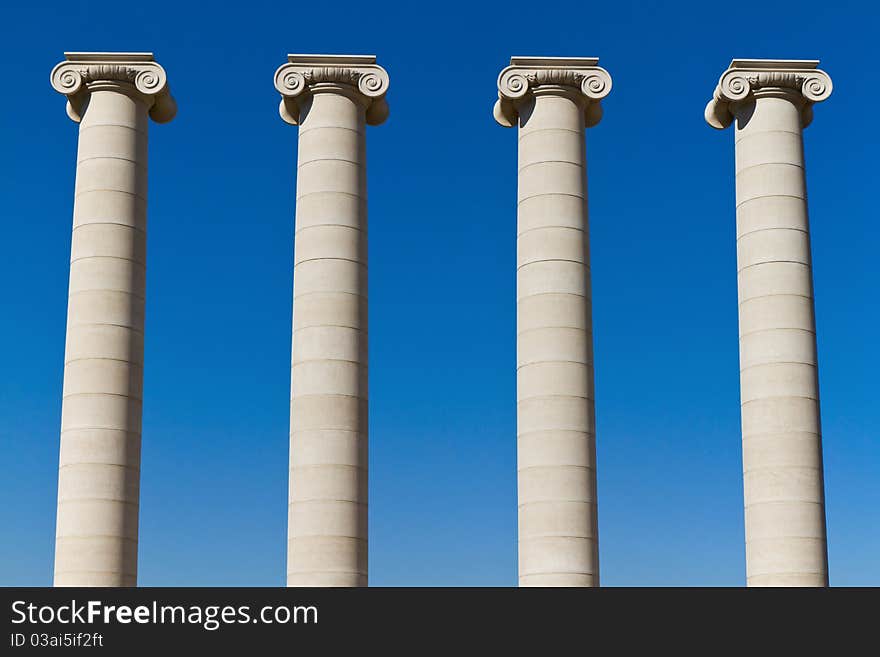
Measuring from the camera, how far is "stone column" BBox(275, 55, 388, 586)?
463 feet

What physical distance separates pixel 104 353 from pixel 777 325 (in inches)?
2534

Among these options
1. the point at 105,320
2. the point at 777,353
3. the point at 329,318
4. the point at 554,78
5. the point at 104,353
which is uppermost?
the point at 554,78

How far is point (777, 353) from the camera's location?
146500 millimetres

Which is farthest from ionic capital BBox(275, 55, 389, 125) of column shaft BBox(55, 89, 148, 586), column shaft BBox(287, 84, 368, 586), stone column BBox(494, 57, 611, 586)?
column shaft BBox(55, 89, 148, 586)

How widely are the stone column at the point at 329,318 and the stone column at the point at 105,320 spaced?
14.9m

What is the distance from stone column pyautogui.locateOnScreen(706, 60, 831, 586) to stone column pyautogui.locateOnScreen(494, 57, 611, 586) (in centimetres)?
1521

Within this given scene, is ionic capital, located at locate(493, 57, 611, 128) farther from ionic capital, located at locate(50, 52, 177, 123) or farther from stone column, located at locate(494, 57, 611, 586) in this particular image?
ionic capital, located at locate(50, 52, 177, 123)

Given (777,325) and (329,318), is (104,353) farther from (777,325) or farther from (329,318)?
(777,325)

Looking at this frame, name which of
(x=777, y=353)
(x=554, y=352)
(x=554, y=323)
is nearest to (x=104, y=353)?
(x=554, y=352)

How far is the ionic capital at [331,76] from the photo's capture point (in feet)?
493

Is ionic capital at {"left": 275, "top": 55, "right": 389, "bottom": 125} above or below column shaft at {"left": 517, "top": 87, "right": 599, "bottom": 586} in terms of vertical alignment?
above

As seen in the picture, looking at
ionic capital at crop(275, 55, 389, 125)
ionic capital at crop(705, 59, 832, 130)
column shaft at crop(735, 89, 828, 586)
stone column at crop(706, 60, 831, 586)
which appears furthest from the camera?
ionic capital at crop(705, 59, 832, 130)
